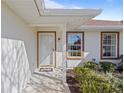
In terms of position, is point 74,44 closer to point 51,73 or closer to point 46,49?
point 46,49

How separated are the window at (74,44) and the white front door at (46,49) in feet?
4.05

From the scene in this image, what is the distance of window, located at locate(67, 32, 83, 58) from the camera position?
1509 cm

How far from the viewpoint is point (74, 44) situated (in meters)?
15.3

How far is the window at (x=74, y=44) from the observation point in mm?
15086

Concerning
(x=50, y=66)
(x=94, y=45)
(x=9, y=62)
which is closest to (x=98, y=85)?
(x=9, y=62)

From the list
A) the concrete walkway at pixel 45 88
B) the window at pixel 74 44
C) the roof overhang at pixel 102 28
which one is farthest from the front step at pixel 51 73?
the roof overhang at pixel 102 28

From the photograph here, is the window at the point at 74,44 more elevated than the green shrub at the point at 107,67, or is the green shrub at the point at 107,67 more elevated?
the window at the point at 74,44

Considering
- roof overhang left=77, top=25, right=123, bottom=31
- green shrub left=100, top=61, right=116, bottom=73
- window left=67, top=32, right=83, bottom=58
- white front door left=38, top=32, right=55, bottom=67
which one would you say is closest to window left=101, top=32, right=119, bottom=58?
roof overhang left=77, top=25, right=123, bottom=31

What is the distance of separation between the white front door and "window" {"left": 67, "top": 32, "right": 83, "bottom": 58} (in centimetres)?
123

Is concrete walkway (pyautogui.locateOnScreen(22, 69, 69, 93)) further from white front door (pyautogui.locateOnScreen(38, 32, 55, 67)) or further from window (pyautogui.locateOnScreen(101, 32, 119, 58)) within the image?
window (pyautogui.locateOnScreen(101, 32, 119, 58))

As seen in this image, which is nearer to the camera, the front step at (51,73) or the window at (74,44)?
the front step at (51,73)

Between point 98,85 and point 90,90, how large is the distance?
9.4 inches

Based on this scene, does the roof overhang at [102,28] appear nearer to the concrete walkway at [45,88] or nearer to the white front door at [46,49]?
the white front door at [46,49]

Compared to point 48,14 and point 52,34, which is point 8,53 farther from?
point 52,34
